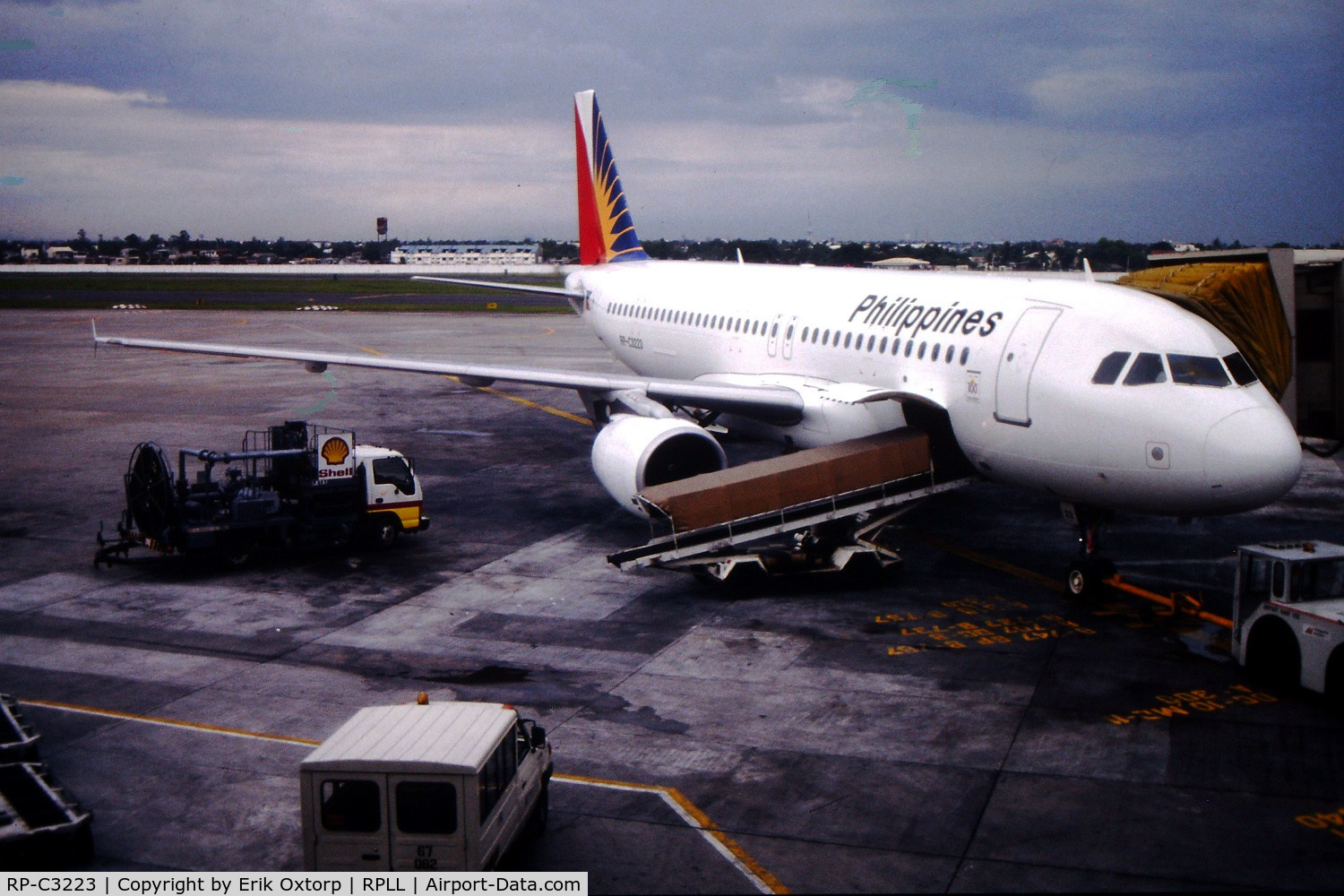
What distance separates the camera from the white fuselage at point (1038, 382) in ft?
51.1

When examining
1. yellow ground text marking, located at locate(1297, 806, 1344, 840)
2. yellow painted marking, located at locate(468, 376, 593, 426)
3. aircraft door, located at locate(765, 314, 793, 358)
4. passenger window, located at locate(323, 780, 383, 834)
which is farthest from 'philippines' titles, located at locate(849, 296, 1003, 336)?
yellow painted marking, located at locate(468, 376, 593, 426)

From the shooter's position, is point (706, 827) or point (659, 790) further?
point (659, 790)

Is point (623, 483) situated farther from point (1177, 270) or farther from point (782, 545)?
point (1177, 270)

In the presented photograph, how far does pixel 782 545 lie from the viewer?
21578 mm

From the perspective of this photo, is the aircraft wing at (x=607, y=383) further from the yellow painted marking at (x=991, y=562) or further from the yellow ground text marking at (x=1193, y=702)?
the yellow ground text marking at (x=1193, y=702)

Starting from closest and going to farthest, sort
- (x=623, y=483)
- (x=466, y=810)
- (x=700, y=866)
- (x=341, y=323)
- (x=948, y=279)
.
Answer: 1. (x=466, y=810)
2. (x=700, y=866)
3. (x=623, y=483)
4. (x=948, y=279)
5. (x=341, y=323)

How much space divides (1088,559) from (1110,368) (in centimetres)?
331

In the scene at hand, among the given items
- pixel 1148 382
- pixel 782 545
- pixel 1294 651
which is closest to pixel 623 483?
pixel 782 545

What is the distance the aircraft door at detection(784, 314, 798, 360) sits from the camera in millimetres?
24344

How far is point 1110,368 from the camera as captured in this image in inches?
656

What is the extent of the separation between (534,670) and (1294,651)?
9.85 m

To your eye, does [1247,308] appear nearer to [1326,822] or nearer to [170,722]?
[1326,822]

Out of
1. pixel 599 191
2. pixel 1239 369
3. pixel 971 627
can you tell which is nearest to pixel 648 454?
pixel 971 627
